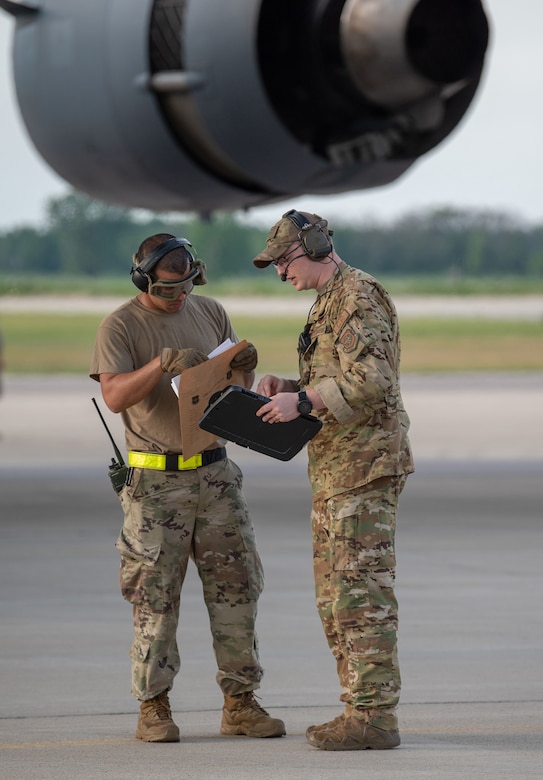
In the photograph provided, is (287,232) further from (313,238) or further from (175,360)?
(175,360)

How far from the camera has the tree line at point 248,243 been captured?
444 inches

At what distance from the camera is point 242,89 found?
766cm

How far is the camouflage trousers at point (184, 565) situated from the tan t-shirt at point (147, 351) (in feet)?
0.47

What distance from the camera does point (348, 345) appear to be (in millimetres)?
5238

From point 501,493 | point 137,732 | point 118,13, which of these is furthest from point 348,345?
point 501,493

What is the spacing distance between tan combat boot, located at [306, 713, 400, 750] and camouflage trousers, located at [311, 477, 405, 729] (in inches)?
1.1

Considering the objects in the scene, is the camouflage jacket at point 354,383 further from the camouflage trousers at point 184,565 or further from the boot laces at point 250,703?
the boot laces at point 250,703

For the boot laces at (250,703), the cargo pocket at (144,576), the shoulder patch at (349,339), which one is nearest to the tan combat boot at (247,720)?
the boot laces at (250,703)

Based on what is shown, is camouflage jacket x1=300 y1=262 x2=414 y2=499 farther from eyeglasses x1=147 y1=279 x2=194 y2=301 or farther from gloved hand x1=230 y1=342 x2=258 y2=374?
eyeglasses x1=147 y1=279 x2=194 y2=301

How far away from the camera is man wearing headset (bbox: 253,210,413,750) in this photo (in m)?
5.24

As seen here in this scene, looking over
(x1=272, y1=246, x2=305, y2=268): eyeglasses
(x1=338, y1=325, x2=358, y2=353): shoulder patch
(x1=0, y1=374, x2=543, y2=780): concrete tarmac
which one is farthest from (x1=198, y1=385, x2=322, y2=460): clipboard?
(x1=0, y1=374, x2=543, y2=780): concrete tarmac

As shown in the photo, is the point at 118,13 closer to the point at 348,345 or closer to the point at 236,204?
the point at 236,204

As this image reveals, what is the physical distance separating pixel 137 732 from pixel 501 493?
8584 mm

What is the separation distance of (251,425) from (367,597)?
72 centimetres
